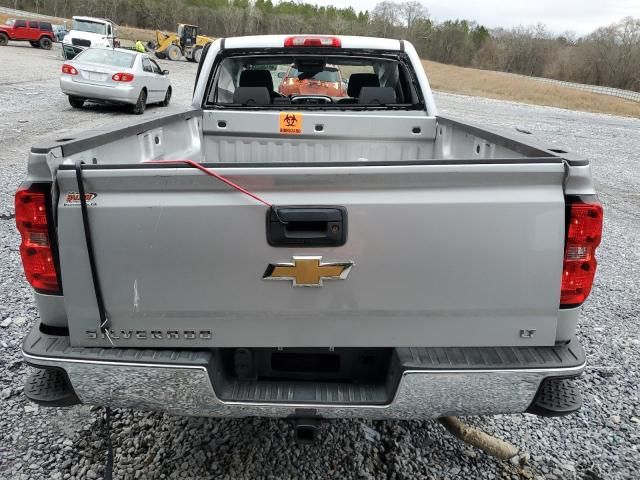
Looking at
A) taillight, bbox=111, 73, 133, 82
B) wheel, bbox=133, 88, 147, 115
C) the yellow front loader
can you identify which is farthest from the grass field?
taillight, bbox=111, 73, 133, 82

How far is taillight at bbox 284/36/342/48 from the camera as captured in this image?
4621 millimetres

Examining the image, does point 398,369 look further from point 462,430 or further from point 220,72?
point 220,72

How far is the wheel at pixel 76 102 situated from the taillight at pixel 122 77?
1.20 m

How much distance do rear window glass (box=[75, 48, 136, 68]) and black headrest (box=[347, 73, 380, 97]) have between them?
11.4 metres

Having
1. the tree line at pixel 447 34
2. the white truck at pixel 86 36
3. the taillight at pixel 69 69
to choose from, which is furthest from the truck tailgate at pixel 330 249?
the tree line at pixel 447 34

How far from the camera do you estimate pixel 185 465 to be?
110 inches

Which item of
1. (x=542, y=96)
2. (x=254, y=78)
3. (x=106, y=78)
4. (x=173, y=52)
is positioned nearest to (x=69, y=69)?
(x=106, y=78)

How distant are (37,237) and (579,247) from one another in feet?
7.22

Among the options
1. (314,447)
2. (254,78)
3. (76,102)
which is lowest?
(314,447)

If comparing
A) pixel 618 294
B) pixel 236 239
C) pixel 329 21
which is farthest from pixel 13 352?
pixel 329 21

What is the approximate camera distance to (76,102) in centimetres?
1486

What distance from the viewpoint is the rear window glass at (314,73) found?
4.88 m

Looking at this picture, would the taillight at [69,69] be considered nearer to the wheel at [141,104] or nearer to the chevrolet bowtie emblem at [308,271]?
the wheel at [141,104]

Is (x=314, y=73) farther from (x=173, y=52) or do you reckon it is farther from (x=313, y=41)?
(x=173, y=52)
